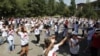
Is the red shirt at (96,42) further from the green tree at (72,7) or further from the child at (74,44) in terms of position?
the green tree at (72,7)

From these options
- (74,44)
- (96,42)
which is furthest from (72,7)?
(74,44)

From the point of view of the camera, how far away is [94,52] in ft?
43.3

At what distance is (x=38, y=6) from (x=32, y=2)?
210cm

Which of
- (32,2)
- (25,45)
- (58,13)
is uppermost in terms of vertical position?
(25,45)

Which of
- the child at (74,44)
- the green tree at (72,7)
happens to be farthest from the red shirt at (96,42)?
the green tree at (72,7)

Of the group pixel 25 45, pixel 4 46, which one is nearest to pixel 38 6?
pixel 4 46

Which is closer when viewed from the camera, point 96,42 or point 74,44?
point 74,44

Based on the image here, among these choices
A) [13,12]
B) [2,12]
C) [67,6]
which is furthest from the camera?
[67,6]

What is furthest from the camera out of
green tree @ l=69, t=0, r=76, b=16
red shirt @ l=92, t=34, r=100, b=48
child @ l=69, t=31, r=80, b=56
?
green tree @ l=69, t=0, r=76, b=16

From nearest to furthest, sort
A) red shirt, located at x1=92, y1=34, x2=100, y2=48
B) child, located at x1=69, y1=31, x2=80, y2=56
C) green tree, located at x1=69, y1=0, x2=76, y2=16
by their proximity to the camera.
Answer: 1. child, located at x1=69, y1=31, x2=80, y2=56
2. red shirt, located at x1=92, y1=34, x2=100, y2=48
3. green tree, located at x1=69, y1=0, x2=76, y2=16

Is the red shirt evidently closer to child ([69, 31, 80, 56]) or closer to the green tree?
child ([69, 31, 80, 56])

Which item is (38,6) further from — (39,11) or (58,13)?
(58,13)

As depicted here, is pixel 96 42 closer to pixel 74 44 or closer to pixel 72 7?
pixel 74 44

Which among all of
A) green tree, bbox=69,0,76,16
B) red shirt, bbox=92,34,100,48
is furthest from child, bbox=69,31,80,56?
green tree, bbox=69,0,76,16
